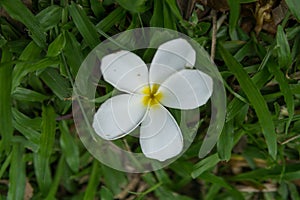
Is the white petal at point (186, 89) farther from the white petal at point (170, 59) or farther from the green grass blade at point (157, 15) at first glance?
the green grass blade at point (157, 15)

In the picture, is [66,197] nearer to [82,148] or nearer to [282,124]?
[82,148]

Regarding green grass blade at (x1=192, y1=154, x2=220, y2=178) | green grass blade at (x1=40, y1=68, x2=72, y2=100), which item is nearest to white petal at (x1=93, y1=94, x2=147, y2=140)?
green grass blade at (x1=40, y1=68, x2=72, y2=100)

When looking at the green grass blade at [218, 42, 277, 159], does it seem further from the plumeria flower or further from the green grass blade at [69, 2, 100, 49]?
the green grass blade at [69, 2, 100, 49]

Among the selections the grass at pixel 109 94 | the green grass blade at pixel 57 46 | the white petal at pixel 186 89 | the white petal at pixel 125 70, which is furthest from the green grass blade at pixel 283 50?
the green grass blade at pixel 57 46

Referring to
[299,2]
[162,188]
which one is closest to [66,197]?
[162,188]

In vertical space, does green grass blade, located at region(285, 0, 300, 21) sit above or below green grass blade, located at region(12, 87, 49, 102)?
above

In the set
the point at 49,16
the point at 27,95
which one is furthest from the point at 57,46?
the point at 27,95
